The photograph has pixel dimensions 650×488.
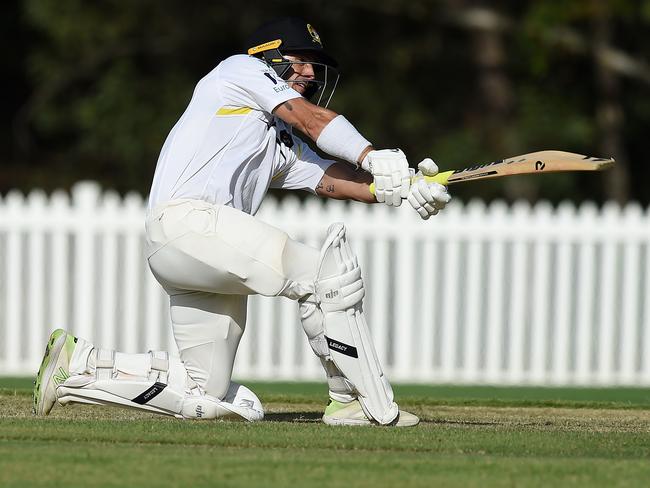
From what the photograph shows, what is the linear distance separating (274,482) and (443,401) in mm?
2853

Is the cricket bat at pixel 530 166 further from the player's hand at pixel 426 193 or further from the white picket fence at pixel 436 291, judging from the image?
the white picket fence at pixel 436 291

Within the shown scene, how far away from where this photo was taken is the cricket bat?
5094mm

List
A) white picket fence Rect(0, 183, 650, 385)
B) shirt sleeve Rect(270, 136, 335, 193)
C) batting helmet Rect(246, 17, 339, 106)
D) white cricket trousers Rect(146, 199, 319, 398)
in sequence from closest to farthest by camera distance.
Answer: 1. white cricket trousers Rect(146, 199, 319, 398)
2. batting helmet Rect(246, 17, 339, 106)
3. shirt sleeve Rect(270, 136, 335, 193)
4. white picket fence Rect(0, 183, 650, 385)

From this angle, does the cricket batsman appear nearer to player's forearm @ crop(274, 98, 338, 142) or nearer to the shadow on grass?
player's forearm @ crop(274, 98, 338, 142)

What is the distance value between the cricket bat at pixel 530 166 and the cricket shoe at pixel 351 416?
2.70 feet

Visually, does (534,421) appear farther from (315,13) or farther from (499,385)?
(315,13)

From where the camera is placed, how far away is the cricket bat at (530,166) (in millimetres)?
5094

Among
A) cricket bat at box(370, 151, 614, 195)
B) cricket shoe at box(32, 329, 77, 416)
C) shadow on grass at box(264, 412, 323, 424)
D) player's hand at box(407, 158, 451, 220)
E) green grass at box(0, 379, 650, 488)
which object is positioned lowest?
shadow on grass at box(264, 412, 323, 424)

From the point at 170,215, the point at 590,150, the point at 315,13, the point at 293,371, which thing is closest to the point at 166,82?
the point at 315,13

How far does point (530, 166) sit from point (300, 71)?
0.98 metres

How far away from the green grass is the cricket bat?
0.94m

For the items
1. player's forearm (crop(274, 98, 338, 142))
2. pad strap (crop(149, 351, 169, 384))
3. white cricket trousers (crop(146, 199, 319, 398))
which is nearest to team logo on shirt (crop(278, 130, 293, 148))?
player's forearm (crop(274, 98, 338, 142))


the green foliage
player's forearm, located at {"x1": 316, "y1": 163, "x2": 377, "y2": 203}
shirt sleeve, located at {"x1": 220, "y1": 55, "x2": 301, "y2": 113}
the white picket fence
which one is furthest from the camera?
the green foliage

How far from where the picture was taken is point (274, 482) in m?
3.86
